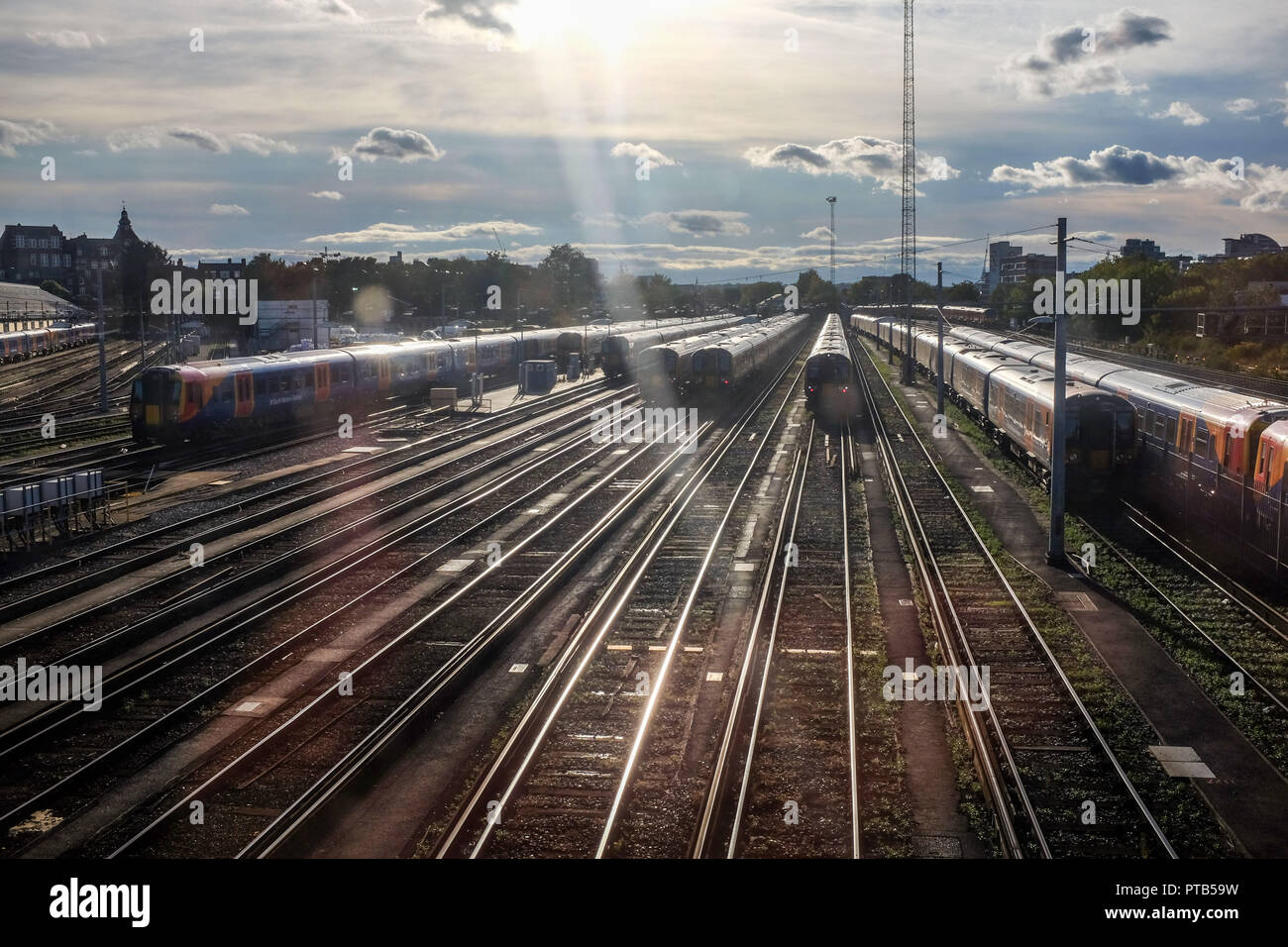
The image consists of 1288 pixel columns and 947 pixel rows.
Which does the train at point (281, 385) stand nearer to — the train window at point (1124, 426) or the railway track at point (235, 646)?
the railway track at point (235, 646)

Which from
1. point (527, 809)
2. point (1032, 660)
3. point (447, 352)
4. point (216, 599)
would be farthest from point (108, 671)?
point (447, 352)

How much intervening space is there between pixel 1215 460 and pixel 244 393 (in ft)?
103

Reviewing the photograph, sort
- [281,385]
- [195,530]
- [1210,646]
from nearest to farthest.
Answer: [1210,646] → [195,530] → [281,385]

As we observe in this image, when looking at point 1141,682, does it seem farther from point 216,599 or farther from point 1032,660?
point 216,599

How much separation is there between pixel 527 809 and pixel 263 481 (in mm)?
22947

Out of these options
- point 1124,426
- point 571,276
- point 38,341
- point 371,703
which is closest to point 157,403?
point 371,703

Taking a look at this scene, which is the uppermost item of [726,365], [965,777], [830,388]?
[726,365]

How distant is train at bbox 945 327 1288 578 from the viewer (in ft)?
64.8

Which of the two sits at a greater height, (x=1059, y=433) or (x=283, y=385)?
(x=283, y=385)

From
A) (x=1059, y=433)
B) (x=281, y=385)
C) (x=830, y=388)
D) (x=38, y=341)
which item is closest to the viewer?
(x=1059, y=433)

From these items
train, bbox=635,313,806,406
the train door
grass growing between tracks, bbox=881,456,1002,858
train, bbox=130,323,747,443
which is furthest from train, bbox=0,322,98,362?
grass growing between tracks, bbox=881,456,1002,858

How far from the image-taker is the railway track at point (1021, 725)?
10367mm

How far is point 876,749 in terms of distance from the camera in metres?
12.6

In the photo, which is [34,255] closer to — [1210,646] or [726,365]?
[726,365]
